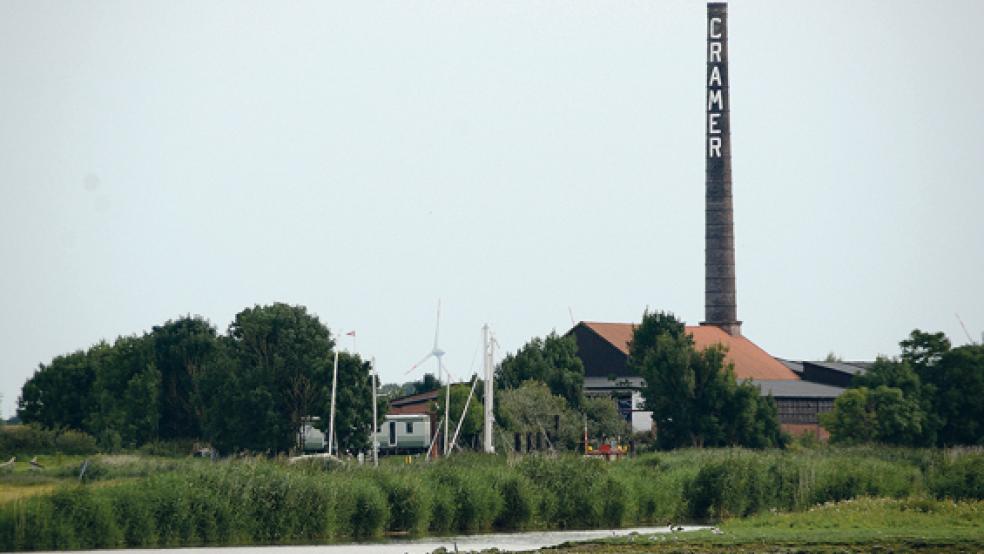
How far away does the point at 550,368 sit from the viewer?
125 m

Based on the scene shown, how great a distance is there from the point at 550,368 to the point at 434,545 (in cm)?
7183

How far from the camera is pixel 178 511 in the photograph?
2082 inches

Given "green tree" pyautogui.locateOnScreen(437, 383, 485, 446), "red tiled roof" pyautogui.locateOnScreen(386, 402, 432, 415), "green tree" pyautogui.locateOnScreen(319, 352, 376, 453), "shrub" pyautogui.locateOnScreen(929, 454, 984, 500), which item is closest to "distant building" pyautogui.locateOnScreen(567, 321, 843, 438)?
"red tiled roof" pyautogui.locateOnScreen(386, 402, 432, 415)

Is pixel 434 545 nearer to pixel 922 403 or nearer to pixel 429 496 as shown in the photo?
pixel 429 496

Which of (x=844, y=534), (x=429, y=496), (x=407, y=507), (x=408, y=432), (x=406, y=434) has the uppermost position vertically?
(x=408, y=432)

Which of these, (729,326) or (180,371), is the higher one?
(729,326)

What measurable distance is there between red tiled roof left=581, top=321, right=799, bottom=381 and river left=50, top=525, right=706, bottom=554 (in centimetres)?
7751

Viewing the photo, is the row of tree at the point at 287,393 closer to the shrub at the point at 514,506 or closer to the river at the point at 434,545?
the shrub at the point at 514,506

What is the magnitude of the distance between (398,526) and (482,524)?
3734mm

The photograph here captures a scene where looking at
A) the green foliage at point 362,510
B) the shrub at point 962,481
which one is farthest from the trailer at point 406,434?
the green foliage at point 362,510

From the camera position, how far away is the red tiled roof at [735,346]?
139 m

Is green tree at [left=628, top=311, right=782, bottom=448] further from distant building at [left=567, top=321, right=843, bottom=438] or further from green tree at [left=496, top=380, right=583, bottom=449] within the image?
distant building at [left=567, top=321, right=843, bottom=438]

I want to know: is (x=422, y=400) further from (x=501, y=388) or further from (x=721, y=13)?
(x=721, y=13)

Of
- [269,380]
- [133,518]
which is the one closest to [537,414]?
[269,380]
